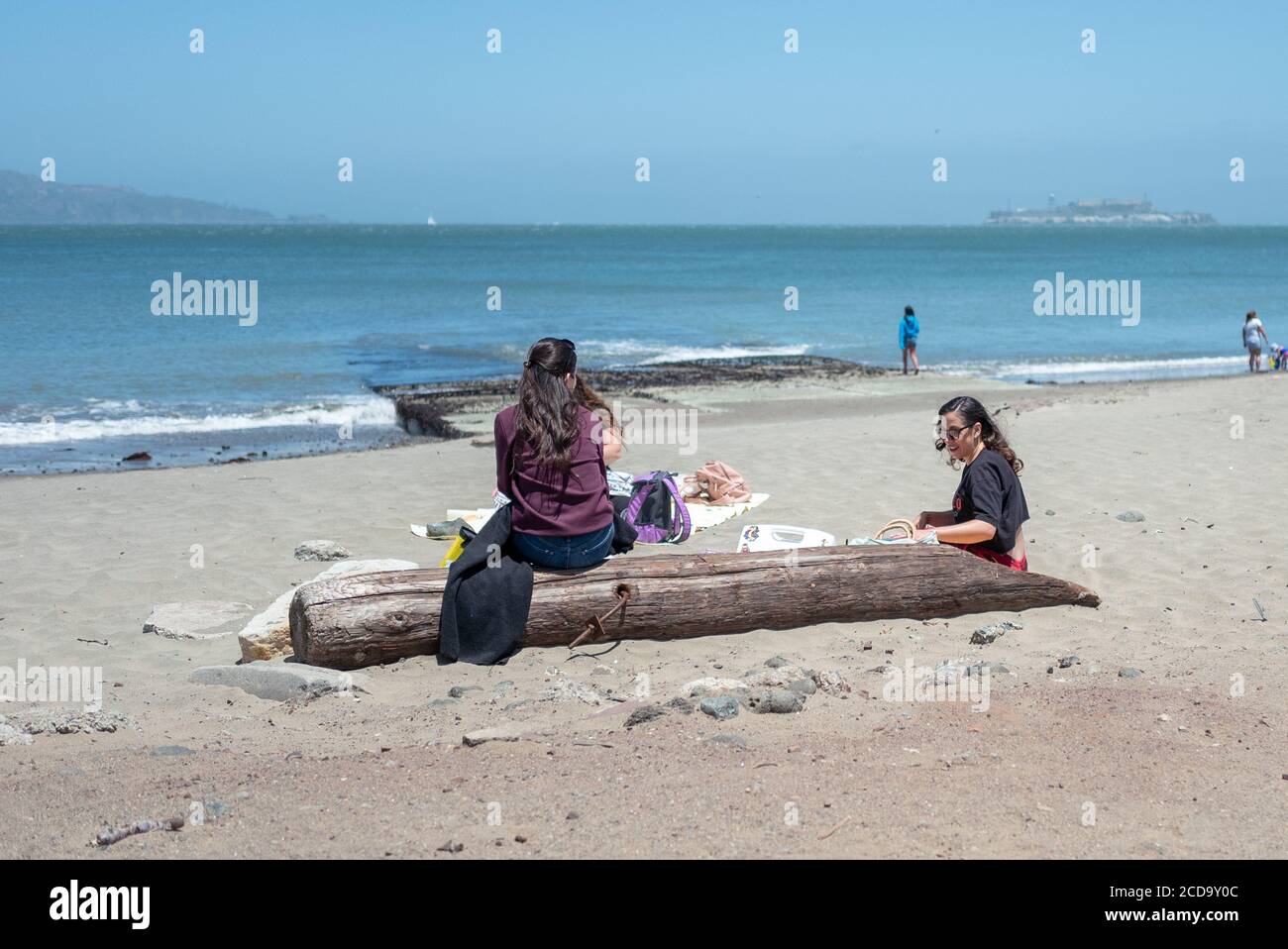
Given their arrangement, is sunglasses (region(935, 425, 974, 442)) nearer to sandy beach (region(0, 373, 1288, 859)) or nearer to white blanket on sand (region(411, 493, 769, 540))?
sandy beach (region(0, 373, 1288, 859))

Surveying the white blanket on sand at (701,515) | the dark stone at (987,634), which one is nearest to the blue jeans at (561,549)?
the dark stone at (987,634)

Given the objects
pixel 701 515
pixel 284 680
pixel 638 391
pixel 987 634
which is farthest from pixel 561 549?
pixel 638 391

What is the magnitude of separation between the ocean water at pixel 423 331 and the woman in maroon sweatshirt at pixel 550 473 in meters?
10.6

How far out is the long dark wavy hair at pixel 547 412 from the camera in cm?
645

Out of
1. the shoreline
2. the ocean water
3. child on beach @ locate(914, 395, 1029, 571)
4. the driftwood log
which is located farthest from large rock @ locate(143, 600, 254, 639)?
→ the ocean water

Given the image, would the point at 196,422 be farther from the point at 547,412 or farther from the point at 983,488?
the point at 983,488

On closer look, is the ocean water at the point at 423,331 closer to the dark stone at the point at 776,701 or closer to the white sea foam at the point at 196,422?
the white sea foam at the point at 196,422

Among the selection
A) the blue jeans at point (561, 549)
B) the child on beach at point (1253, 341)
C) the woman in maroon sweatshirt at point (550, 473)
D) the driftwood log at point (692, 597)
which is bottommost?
the driftwood log at point (692, 597)

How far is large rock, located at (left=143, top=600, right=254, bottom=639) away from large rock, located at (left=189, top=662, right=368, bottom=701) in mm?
1010

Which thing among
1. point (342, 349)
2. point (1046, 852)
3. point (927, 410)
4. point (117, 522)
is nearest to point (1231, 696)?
point (1046, 852)

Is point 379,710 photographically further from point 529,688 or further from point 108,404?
point 108,404

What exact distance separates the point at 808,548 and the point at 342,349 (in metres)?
25.8

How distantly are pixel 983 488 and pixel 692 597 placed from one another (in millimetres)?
1754

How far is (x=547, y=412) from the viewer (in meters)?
6.47
